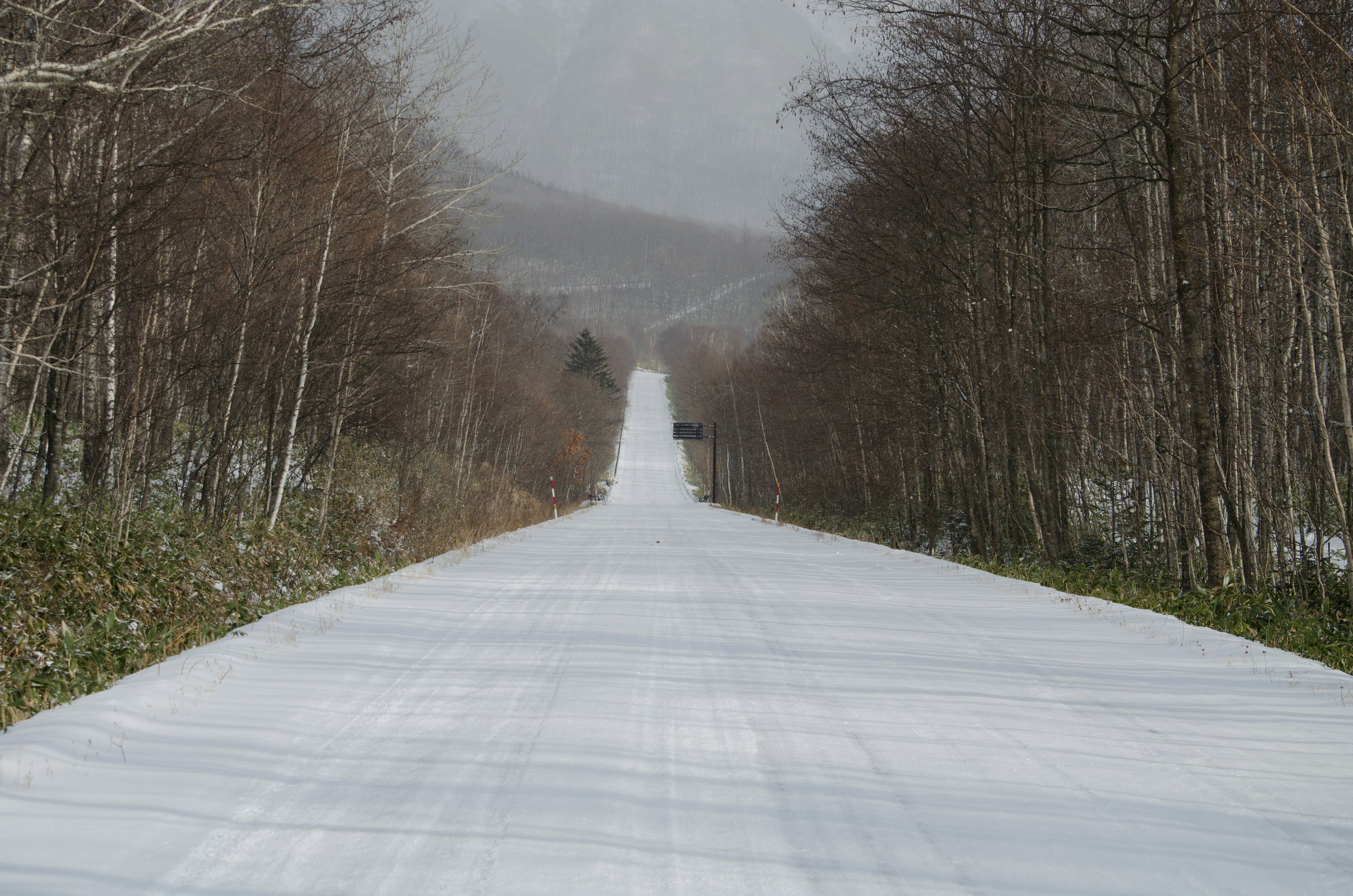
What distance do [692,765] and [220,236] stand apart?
10.3 metres

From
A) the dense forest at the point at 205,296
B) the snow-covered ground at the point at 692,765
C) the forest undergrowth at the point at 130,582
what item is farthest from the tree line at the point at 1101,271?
the forest undergrowth at the point at 130,582

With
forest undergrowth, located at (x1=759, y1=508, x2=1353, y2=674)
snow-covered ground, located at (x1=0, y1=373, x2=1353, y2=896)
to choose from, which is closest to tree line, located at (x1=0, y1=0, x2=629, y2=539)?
snow-covered ground, located at (x1=0, y1=373, x2=1353, y2=896)

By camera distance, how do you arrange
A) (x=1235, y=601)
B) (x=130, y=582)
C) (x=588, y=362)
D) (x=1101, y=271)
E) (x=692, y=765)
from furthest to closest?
(x=588, y=362), (x=1101, y=271), (x=1235, y=601), (x=130, y=582), (x=692, y=765)

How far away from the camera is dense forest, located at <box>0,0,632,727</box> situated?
6.55m

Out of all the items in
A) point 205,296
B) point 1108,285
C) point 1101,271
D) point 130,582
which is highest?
point 1101,271

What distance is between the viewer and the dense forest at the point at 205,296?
6.55 m

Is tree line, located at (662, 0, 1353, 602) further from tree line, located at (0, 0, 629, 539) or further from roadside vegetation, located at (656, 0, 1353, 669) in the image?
tree line, located at (0, 0, 629, 539)

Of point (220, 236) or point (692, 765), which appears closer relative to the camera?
point (692, 765)

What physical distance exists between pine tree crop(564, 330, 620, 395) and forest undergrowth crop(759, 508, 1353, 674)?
204 feet

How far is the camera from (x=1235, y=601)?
8203 mm

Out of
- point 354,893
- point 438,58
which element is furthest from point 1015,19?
point 354,893

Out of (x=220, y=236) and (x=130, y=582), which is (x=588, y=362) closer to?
(x=220, y=236)

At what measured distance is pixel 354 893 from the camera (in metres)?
2.42

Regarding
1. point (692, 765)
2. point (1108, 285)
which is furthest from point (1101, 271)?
point (692, 765)
